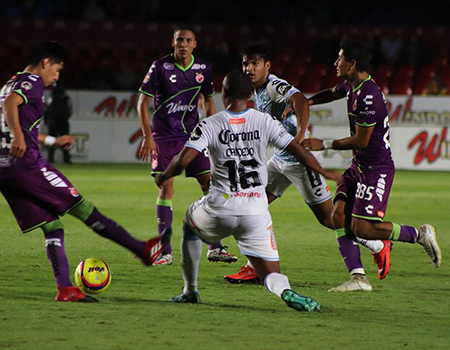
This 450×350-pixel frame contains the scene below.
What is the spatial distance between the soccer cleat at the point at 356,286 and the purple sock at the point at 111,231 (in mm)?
1607

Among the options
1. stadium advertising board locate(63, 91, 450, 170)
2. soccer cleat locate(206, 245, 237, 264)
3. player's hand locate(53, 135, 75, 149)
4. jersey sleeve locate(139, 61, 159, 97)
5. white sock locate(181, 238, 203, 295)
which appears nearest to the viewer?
white sock locate(181, 238, 203, 295)

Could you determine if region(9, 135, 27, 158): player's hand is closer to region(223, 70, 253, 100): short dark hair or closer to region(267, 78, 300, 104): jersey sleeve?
region(223, 70, 253, 100): short dark hair

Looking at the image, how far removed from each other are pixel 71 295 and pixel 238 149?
1595 millimetres

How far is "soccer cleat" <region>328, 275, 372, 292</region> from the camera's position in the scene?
7.03 meters

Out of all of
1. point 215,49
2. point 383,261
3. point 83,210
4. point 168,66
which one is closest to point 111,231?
point 83,210

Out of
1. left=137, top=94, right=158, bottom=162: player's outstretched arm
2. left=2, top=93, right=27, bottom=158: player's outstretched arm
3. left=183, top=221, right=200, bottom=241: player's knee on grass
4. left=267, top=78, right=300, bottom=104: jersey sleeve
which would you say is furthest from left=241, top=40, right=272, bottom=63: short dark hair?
left=2, top=93, right=27, bottom=158: player's outstretched arm

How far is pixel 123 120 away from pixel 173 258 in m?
12.7

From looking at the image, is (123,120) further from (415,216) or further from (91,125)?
(415,216)

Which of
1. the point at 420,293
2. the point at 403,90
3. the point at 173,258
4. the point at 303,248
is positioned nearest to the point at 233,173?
the point at 420,293

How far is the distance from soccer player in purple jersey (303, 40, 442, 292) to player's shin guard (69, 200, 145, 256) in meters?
1.57

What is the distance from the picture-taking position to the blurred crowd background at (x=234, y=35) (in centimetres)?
2309

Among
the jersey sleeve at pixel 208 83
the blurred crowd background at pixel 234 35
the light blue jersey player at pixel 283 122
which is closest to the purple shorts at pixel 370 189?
the light blue jersey player at pixel 283 122

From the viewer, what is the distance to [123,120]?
21203 millimetres

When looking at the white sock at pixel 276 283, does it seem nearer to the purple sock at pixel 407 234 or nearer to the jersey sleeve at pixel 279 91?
the purple sock at pixel 407 234
